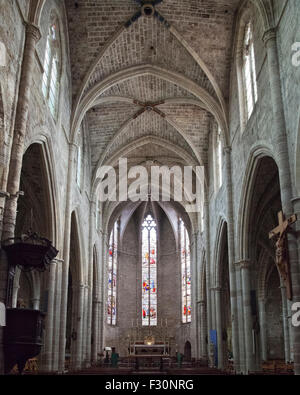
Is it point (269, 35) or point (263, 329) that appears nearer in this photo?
point (269, 35)

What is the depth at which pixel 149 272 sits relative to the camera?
40.2 m

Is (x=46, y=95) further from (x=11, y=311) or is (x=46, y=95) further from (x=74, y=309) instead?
(x=74, y=309)

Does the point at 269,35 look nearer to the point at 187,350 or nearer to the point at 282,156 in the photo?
the point at 282,156

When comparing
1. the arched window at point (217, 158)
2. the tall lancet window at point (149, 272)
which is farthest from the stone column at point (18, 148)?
the tall lancet window at point (149, 272)

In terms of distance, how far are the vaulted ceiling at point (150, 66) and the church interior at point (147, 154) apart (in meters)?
0.06

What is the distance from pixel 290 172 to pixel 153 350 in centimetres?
1957

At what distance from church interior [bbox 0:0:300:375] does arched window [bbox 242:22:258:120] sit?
0.07 meters

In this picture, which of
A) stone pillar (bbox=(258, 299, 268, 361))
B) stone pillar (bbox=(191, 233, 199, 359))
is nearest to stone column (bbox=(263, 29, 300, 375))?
stone pillar (bbox=(258, 299, 268, 361))

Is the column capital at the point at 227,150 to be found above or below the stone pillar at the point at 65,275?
above

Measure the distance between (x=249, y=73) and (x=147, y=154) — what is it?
1321 centimetres

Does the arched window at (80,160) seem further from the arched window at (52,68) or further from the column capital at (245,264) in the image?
the column capital at (245,264)

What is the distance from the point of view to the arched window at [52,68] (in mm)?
15992

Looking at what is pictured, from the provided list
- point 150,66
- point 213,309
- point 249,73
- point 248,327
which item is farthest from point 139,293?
point 249,73
